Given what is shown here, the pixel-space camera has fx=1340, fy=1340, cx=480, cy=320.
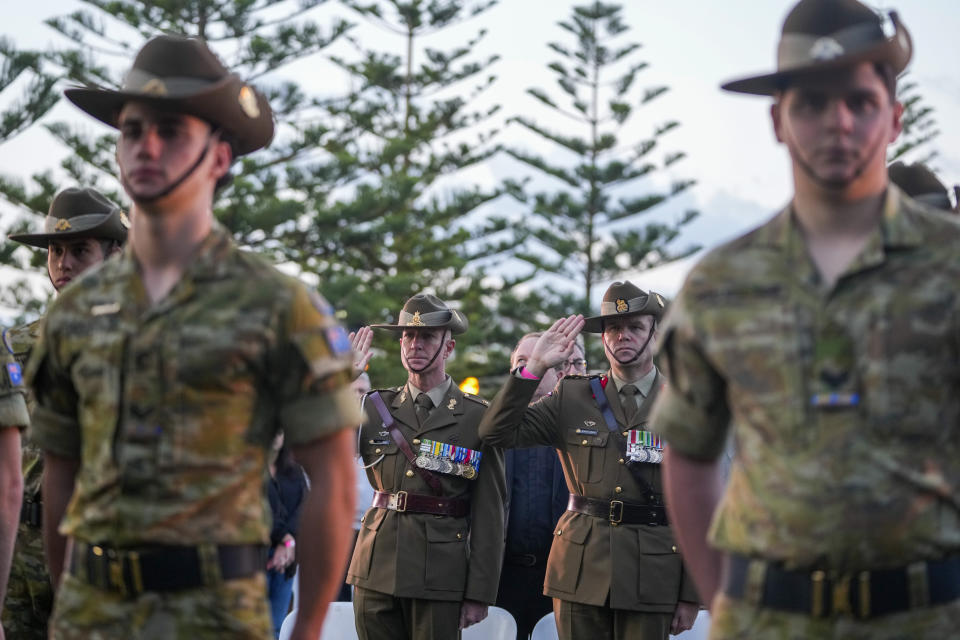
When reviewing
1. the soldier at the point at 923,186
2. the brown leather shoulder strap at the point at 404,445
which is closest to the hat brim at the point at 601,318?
the brown leather shoulder strap at the point at 404,445

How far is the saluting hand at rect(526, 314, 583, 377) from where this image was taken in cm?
625

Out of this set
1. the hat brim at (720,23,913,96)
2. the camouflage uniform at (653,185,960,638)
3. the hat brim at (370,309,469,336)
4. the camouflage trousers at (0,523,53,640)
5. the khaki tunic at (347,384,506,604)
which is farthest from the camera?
the hat brim at (370,309,469,336)

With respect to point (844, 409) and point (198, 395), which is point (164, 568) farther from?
point (844, 409)

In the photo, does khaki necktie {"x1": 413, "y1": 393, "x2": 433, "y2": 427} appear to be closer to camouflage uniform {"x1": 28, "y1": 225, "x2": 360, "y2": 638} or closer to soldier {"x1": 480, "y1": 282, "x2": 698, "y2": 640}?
soldier {"x1": 480, "y1": 282, "x2": 698, "y2": 640}

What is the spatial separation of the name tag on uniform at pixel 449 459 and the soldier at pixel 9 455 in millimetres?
2960

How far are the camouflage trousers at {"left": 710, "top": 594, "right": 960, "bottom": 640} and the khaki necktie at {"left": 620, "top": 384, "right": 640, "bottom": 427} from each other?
3.93m

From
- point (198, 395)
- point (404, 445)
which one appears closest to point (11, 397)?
point (198, 395)

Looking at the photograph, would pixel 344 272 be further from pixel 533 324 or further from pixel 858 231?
pixel 858 231

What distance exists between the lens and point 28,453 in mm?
5086

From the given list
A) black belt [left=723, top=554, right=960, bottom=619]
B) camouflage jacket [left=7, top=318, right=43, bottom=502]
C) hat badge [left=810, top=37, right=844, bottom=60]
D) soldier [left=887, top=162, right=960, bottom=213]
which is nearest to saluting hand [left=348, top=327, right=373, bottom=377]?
camouflage jacket [left=7, top=318, right=43, bottom=502]

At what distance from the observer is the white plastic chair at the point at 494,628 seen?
6.98m

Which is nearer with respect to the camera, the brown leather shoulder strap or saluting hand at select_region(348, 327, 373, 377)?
saluting hand at select_region(348, 327, 373, 377)

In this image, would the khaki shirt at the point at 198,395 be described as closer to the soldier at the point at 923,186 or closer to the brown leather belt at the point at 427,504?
the soldier at the point at 923,186

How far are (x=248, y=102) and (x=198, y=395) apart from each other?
77 centimetres
